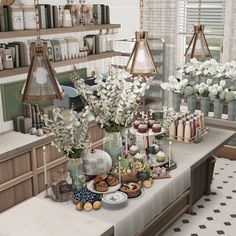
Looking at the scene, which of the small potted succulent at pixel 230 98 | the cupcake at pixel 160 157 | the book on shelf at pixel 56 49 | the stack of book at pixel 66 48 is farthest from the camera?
the book on shelf at pixel 56 49

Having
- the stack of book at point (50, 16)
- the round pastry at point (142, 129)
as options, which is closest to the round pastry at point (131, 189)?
the round pastry at point (142, 129)

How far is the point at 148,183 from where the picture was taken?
3.64 meters

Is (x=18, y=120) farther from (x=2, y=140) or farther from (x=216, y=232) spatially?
(x=216, y=232)

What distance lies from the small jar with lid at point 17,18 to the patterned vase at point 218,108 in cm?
281

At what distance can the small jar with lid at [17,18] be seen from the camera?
16.2 ft

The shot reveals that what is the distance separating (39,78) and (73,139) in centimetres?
81

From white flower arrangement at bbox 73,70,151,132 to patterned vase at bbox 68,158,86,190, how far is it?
489 mm

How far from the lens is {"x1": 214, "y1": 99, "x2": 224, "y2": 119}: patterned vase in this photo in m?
5.61

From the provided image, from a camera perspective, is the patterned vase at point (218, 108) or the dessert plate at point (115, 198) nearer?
the dessert plate at point (115, 198)

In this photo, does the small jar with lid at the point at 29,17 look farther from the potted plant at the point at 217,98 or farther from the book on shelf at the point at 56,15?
the potted plant at the point at 217,98

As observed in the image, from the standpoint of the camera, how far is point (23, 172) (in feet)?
16.1

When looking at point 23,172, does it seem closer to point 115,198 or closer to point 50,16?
point 115,198

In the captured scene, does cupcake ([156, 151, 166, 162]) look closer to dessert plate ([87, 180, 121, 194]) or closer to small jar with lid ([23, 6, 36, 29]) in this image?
dessert plate ([87, 180, 121, 194])

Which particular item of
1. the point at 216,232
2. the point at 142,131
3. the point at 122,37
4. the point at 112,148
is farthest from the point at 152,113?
the point at 122,37
